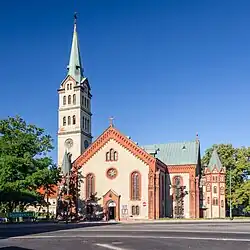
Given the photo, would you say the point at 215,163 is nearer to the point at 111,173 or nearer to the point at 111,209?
the point at 111,173

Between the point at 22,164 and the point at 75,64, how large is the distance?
38.9 m

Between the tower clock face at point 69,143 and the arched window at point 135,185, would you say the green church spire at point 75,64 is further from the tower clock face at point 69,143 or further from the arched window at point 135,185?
the arched window at point 135,185

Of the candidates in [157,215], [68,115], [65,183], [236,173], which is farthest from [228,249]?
[68,115]

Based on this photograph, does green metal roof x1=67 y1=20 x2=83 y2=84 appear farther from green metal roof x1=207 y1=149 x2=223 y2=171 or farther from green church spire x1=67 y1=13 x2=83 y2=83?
green metal roof x1=207 y1=149 x2=223 y2=171

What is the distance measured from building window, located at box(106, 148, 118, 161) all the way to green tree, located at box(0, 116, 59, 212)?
1073 cm

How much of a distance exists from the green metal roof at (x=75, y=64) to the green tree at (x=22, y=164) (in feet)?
99.4

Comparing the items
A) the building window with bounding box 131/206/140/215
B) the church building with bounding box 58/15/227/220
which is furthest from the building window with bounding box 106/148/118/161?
the building window with bounding box 131/206/140/215

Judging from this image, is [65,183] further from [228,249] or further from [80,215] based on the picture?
[228,249]

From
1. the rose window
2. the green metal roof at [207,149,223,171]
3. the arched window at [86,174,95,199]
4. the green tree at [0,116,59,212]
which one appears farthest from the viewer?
the green metal roof at [207,149,223,171]

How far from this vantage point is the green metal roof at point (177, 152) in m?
72.8

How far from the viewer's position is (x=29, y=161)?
53.6m

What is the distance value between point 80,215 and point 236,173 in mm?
30848

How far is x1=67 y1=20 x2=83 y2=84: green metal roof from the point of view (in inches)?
3410

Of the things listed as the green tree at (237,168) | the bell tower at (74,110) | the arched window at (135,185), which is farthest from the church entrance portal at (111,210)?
the green tree at (237,168)
